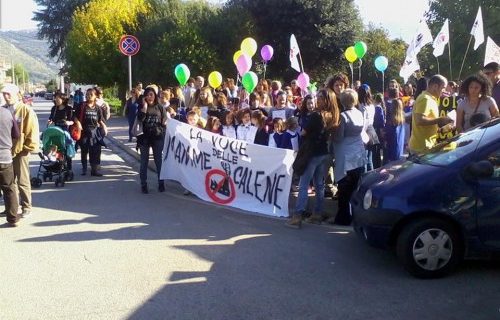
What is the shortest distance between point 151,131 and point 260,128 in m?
1.91

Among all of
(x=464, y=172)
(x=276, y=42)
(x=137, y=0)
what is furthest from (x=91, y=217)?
(x=137, y=0)

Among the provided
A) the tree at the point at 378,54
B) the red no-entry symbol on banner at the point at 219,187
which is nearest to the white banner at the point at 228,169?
the red no-entry symbol on banner at the point at 219,187

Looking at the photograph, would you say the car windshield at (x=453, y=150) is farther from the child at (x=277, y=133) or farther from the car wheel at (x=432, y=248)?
the child at (x=277, y=133)

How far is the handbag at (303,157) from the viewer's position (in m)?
7.04

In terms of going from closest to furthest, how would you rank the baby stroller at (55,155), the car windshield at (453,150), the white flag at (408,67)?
1. the car windshield at (453,150)
2. the baby stroller at (55,155)
3. the white flag at (408,67)

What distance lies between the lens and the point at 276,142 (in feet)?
29.0

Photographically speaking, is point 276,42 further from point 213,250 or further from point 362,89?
point 213,250

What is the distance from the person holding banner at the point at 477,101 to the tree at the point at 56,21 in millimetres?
43755

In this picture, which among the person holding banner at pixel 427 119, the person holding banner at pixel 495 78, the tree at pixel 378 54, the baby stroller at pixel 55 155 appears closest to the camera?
the person holding banner at pixel 427 119

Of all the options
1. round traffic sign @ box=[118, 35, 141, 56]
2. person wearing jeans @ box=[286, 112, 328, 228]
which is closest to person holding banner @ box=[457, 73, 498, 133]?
person wearing jeans @ box=[286, 112, 328, 228]

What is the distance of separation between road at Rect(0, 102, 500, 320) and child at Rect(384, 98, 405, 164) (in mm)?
2424

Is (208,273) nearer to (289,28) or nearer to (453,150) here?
(453,150)

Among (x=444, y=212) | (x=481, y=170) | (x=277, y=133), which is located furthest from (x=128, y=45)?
(x=481, y=170)

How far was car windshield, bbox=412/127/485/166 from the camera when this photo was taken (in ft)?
17.9
